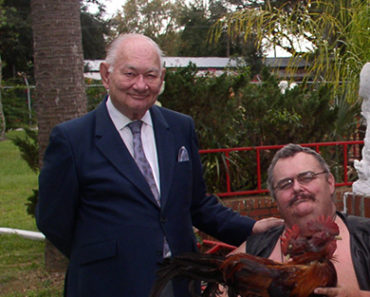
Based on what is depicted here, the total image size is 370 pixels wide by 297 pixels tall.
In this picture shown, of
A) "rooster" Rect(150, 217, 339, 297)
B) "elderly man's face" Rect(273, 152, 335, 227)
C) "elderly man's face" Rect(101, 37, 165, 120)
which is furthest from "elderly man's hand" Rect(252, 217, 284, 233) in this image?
"elderly man's face" Rect(101, 37, 165, 120)

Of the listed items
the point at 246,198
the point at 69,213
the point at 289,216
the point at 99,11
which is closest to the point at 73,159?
the point at 69,213

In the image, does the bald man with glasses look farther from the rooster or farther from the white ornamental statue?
the white ornamental statue

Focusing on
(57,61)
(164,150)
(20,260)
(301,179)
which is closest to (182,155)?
(164,150)

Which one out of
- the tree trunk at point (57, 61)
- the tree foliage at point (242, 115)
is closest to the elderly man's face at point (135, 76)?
the tree trunk at point (57, 61)

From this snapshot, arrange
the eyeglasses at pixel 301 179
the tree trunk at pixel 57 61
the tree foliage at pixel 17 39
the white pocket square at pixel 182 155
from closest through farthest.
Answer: the eyeglasses at pixel 301 179 < the white pocket square at pixel 182 155 < the tree trunk at pixel 57 61 < the tree foliage at pixel 17 39

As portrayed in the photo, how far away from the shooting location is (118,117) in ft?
7.89

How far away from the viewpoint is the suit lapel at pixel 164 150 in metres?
2.34

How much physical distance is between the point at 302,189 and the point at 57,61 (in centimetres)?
354

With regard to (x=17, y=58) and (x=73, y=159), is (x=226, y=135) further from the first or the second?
(x=17, y=58)

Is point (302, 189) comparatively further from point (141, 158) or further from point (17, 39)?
point (17, 39)

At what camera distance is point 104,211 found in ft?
7.41

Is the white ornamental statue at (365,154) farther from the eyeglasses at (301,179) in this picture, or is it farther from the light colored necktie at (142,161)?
the light colored necktie at (142,161)

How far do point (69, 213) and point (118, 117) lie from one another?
480 millimetres

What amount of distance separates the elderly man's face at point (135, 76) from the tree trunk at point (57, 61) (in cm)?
303
